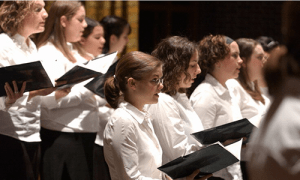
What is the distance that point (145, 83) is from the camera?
6.61 ft

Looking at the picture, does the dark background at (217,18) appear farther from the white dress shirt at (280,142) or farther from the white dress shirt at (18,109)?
the white dress shirt at (280,142)

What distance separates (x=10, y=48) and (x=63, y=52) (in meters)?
0.53

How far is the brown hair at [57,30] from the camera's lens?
9.54 ft

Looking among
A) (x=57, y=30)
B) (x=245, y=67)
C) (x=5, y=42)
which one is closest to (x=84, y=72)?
(x=5, y=42)

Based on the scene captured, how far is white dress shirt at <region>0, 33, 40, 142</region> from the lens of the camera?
2.37 m

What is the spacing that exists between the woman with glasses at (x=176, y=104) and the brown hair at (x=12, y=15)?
2.68 feet

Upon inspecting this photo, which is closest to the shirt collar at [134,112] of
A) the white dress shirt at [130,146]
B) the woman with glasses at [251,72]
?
the white dress shirt at [130,146]

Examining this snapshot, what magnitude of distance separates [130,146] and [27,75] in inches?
26.7

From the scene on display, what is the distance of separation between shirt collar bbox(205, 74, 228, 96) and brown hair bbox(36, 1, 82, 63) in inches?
36.6

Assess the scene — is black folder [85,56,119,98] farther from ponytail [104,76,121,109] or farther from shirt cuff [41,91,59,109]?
ponytail [104,76,121,109]

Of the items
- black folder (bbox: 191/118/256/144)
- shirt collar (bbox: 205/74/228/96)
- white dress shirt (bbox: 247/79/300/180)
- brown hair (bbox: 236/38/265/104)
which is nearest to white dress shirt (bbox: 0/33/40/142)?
black folder (bbox: 191/118/256/144)

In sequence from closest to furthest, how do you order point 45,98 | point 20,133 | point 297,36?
point 297,36
point 20,133
point 45,98

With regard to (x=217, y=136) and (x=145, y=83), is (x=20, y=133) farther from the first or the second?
(x=217, y=136)

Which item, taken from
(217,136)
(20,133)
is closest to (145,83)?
(217,136)
